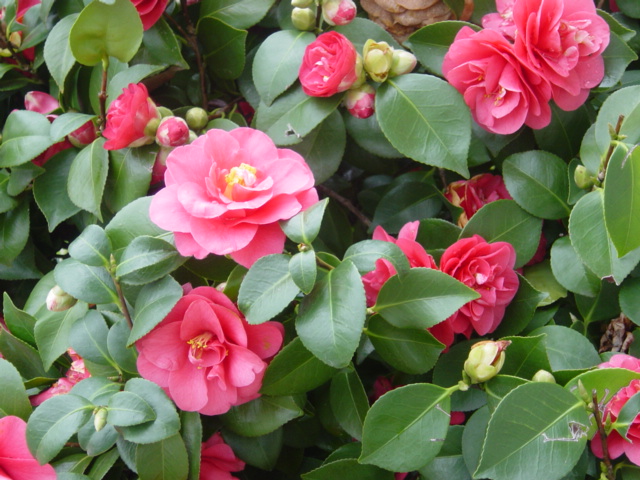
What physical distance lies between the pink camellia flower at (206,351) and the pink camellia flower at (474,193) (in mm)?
318

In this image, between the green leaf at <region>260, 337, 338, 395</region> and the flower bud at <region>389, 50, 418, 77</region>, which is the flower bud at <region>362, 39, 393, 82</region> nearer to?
the flower bud at <region>389, 50, 418, 77</region>

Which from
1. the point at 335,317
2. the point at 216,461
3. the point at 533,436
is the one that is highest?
the point at 335,317

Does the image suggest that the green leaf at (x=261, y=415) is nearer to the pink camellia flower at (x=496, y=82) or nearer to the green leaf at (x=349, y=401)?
the green leaf at (x=349, y=401)

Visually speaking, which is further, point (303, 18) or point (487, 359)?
point (303, 18)

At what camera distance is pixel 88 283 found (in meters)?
0.71

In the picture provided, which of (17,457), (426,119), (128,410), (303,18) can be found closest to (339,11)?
(303,18)

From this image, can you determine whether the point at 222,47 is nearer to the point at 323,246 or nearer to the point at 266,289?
the point at 323,246

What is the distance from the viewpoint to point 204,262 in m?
0.74

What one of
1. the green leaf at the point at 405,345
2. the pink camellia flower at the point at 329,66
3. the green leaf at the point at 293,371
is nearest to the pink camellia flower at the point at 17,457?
the green leaf at the point at 293,371

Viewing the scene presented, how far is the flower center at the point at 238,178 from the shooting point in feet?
2.13

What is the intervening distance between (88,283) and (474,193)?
484 millimetres

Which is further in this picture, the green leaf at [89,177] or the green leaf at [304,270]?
the green leaf at [89,177]

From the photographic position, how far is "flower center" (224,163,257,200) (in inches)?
25.6

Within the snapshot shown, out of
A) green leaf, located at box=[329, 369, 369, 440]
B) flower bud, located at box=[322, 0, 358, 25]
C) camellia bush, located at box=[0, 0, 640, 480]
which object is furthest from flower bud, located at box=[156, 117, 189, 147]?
green leaf, located at box=[329, 369, 369, 440]
